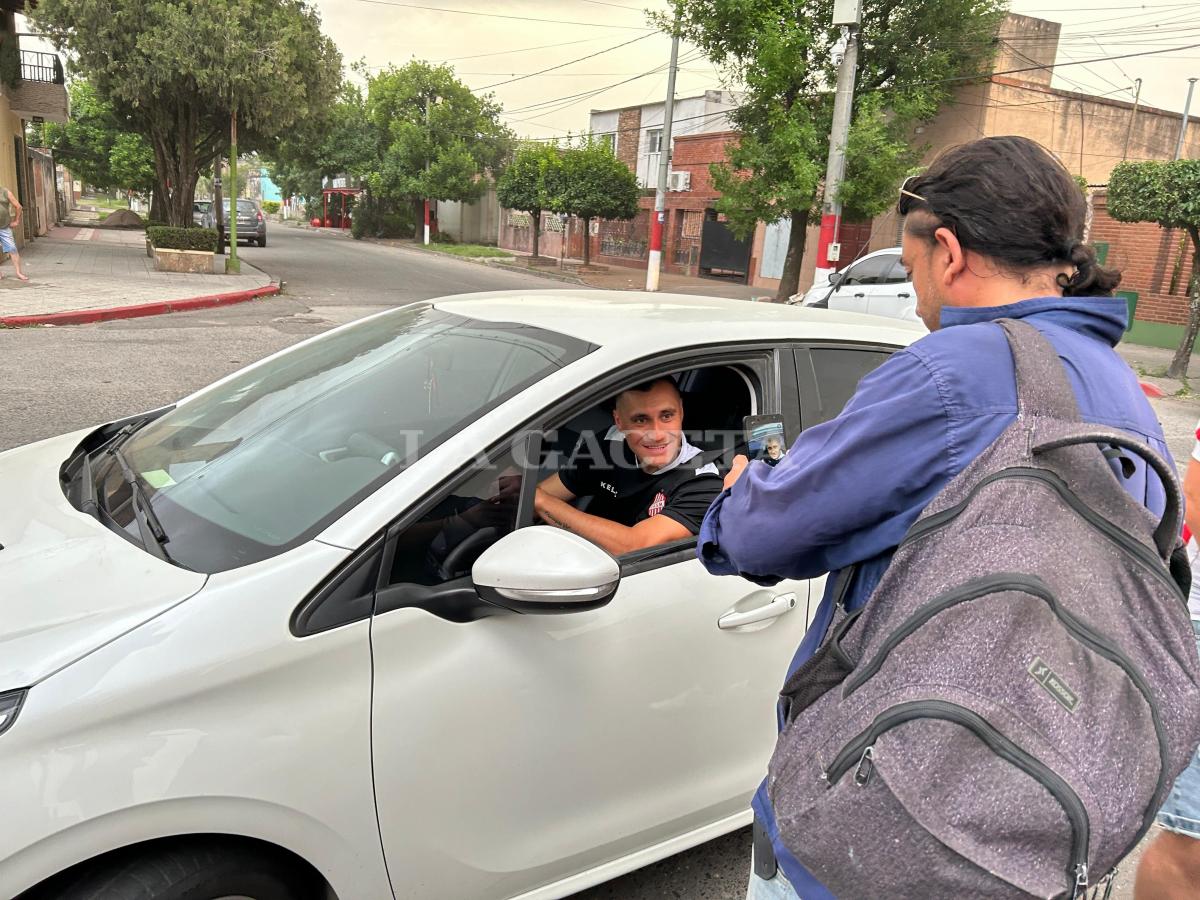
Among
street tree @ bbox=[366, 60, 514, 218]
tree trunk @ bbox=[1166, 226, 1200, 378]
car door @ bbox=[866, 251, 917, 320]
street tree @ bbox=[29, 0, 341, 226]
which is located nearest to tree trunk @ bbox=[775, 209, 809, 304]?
car door @ bbox=[866, 251, 917, 320]

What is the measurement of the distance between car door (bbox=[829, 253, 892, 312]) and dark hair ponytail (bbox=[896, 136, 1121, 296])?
40.8 feet

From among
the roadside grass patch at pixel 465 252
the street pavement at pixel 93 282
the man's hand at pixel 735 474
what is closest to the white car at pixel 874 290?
the street pavement at pixel 93 282

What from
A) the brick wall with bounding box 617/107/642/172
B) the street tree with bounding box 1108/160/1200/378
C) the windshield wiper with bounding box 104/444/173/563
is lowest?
the windshield wiper with bounding box 104/444/173/563

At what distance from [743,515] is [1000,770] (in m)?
0.49

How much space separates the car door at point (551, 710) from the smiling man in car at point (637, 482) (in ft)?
0.45

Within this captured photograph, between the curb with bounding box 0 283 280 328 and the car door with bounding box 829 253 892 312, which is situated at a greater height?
the car door with bounding box 829 253 892 312

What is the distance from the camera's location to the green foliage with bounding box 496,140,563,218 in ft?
93.6

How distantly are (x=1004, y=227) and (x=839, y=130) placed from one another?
14301 millimetres

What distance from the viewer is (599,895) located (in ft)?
7.65

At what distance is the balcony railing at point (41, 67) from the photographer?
849 inches

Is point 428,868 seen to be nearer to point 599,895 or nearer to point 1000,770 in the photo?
point 599,895

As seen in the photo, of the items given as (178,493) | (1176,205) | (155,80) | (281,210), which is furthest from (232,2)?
(281,210)

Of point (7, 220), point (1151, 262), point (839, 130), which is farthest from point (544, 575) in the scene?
point (1151, 262)

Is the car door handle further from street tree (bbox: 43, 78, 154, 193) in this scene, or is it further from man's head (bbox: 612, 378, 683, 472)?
street tree (bbox: 43, 78, 154, 193)
